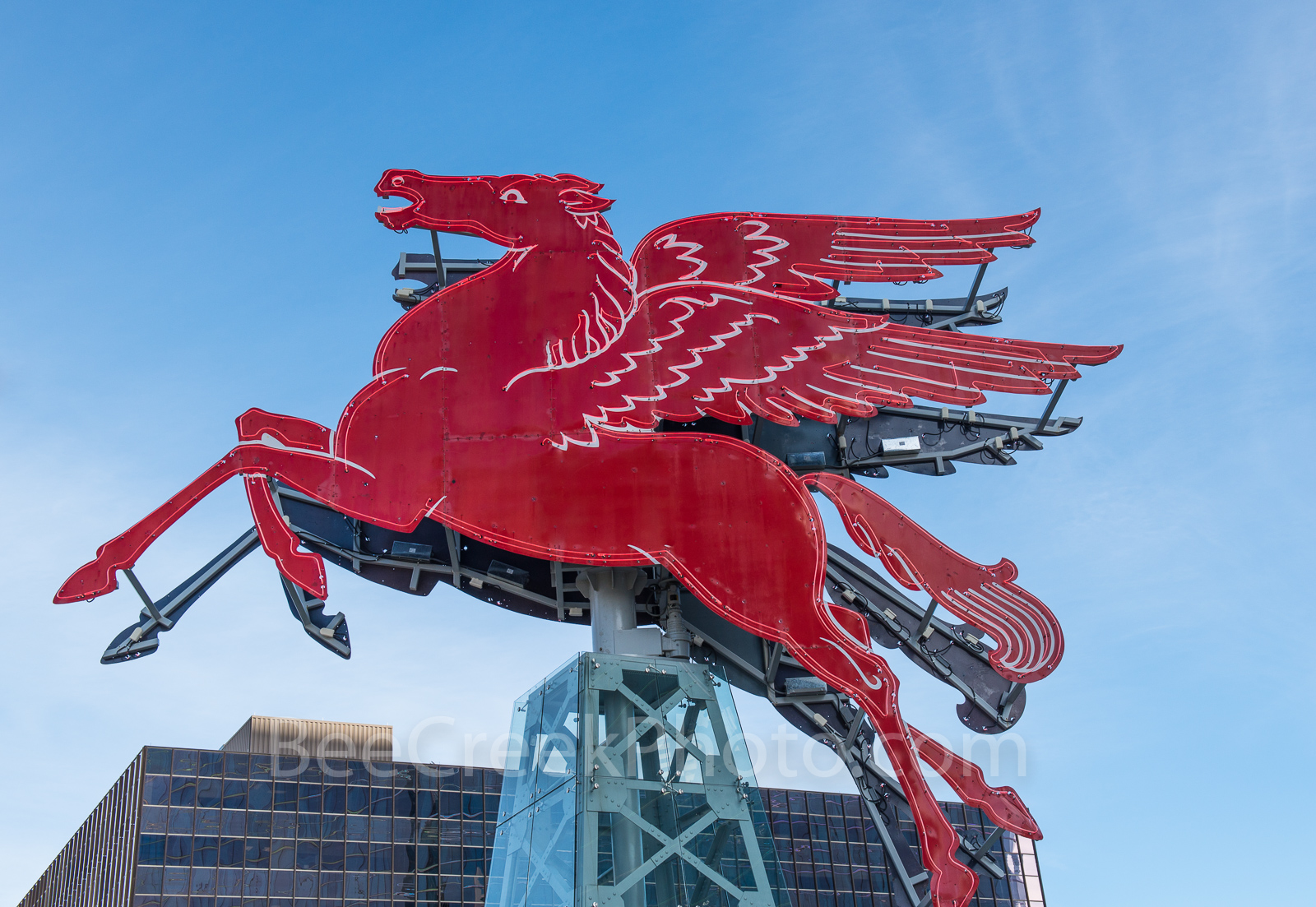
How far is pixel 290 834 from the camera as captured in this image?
54.7 meters

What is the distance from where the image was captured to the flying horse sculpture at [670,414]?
20.0m

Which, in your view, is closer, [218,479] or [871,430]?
[218,479]

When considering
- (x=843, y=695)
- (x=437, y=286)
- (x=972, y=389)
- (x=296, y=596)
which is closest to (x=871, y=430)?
(x=972, y=389)

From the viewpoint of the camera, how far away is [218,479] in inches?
787

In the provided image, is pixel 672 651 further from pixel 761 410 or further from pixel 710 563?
pixel 761 410

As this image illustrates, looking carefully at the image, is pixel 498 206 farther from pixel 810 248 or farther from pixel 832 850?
pixel 832 850

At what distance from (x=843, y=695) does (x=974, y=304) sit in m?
6.90

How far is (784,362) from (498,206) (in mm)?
5022

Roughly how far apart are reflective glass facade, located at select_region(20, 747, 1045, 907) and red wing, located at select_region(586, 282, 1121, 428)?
3319cm

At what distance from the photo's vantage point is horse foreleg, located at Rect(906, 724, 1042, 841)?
19734mm

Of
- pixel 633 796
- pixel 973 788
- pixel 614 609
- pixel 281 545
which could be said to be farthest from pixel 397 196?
pixel 973 788

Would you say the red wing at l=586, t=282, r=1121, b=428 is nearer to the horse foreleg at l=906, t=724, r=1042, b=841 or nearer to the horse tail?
the horse tail

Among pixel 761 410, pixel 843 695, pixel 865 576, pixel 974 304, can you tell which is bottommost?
pixel 843 695

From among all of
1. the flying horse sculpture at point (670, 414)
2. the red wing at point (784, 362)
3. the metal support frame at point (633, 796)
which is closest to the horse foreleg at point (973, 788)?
the flying horse sculpture at point (670, 414)
